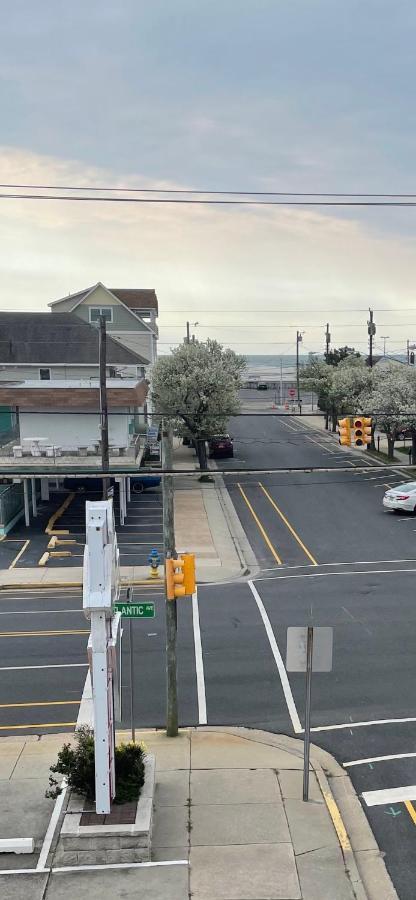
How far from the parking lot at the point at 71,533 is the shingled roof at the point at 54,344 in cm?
967

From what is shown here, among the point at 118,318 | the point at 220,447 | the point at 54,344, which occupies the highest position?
the point at 118,318

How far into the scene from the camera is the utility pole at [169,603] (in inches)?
470

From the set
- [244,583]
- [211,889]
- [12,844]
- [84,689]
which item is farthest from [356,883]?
[244,583]

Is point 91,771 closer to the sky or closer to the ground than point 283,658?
closer to the sky

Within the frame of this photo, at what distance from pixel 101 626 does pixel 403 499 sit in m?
25.1

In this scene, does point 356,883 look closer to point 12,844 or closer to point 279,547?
point 12,844

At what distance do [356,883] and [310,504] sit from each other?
2740cm

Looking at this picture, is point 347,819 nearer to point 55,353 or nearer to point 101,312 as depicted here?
point 55,353

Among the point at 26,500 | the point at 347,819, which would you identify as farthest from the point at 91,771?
the point at 26,500

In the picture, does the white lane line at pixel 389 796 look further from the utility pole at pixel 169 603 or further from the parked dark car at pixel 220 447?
the parked dark car at pixel 220 447

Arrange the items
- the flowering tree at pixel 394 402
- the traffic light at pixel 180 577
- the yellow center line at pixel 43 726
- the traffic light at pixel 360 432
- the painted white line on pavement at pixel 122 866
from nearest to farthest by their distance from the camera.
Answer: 1. the painted white line on pavement at pixel 122 866
2. the traffic light at pixel 180 577
3. the yellow center line at pixel 43 726
4. the traffic light at pixel 360 432
5. the flowering tree at pixel 394 402

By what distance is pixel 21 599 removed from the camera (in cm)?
2148

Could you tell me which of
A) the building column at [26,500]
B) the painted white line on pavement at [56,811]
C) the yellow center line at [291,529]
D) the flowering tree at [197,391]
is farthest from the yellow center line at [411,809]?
the flowering tree at [197,391]

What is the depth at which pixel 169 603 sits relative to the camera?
1209 cm
